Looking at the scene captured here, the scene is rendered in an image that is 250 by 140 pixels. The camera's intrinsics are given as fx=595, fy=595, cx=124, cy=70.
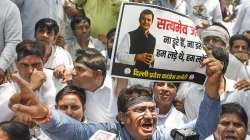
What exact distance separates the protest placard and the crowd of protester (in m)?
0.17

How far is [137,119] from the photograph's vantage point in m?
3.92

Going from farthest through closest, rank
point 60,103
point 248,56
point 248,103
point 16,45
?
1. point 248,56
2. point 16,45
3. point 248,103
4. point 60,103

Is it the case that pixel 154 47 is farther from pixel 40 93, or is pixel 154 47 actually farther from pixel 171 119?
pixel 40 93

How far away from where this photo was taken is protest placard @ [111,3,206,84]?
13.9 ft

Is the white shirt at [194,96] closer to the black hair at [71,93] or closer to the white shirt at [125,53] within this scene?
the black hair at [71,93]

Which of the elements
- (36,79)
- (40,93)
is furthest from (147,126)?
(40,93)

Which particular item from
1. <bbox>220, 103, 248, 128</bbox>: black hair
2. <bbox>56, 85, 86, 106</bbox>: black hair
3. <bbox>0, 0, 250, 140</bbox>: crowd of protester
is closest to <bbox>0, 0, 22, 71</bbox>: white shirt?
<bbox>0, 0, 250, 140</bbox>: crowd of protester

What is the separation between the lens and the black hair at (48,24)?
6277mm

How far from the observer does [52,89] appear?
5.36 meters

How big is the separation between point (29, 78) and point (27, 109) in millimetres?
1826

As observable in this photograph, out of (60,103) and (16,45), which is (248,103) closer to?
(60,103)

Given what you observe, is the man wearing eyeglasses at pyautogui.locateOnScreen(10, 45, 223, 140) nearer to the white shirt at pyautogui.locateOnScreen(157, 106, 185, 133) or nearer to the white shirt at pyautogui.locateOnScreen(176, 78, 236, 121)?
the white shirt at pyautogui.locateOnScreen(157, 106, 185, 133)

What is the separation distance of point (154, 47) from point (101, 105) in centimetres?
109

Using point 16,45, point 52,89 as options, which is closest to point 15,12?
point 16,45
